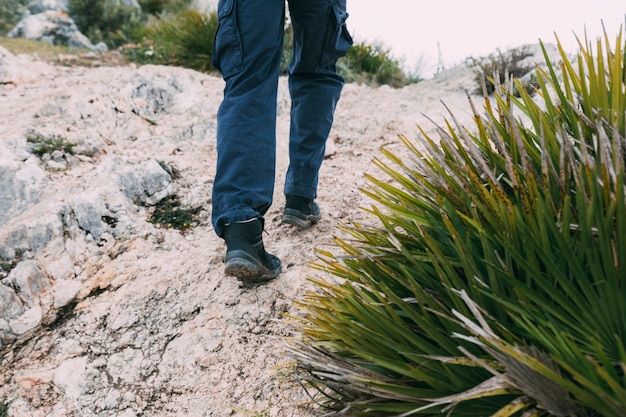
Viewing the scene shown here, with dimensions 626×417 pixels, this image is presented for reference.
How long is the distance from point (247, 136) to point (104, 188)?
1.15 metres

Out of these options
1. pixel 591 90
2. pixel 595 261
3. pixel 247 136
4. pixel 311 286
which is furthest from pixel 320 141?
pixel 595 261

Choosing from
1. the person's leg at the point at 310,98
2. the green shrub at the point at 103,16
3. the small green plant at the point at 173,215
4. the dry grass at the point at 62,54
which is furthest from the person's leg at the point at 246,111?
the green shrub at the point at 103,16

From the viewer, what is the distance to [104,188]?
9.46ft

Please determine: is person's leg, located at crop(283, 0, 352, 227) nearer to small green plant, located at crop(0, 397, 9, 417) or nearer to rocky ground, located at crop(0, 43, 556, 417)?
rocky ground, located at crop(0, 43, 556, 417)

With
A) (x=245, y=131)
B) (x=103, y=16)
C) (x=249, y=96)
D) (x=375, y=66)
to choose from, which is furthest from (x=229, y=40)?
(x=103, y=16)

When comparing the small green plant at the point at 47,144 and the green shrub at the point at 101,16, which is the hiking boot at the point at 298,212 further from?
the green shrub at the point at 101,16

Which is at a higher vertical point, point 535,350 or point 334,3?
point 334,3

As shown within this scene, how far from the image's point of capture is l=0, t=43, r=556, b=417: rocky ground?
1902 mm

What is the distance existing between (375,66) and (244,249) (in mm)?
5536

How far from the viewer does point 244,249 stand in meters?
2.14

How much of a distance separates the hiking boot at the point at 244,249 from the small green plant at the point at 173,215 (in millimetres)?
752

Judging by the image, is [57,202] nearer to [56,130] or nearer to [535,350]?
[56,130]

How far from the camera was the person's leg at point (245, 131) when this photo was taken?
2148mm

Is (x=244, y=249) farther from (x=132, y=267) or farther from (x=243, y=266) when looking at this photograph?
(x=132, y=267)
